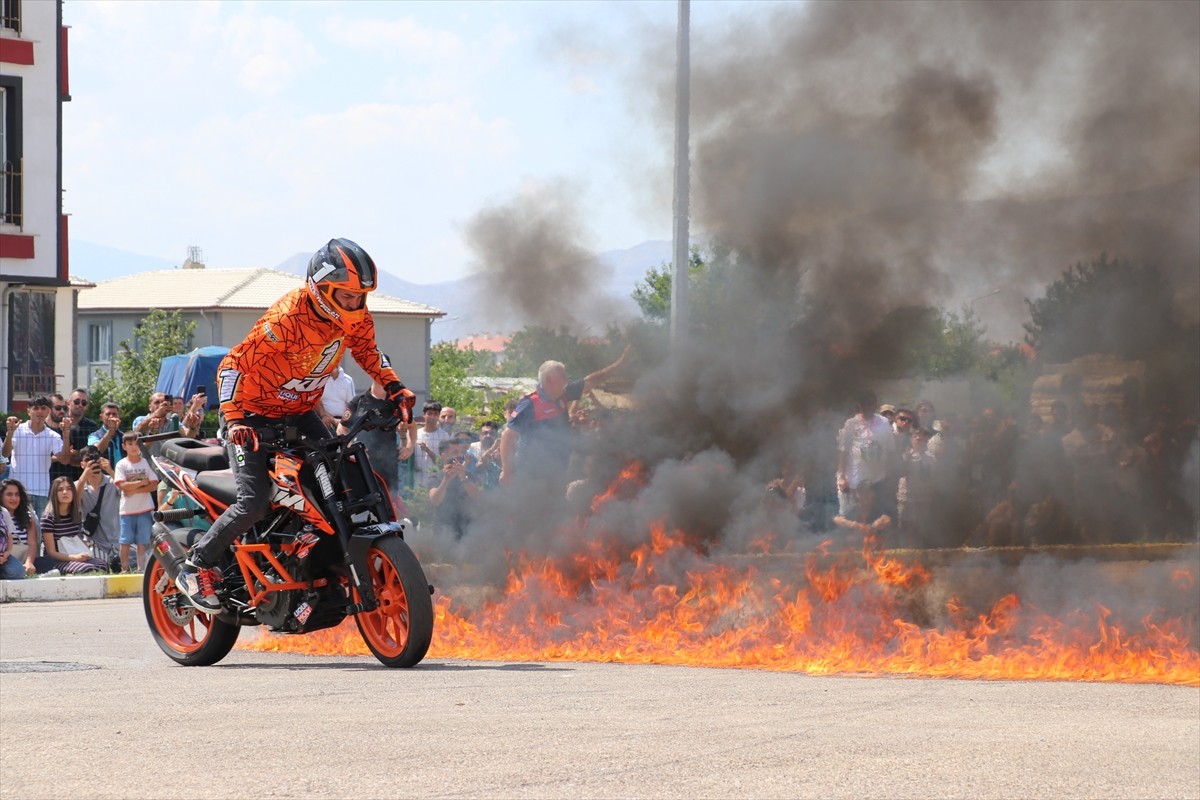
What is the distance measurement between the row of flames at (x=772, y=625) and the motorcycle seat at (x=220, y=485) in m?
1.30

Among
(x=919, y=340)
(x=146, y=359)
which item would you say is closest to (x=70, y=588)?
(x=919, y=340)

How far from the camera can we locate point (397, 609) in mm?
8031

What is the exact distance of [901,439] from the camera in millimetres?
10703

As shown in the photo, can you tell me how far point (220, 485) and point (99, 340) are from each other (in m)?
56.4

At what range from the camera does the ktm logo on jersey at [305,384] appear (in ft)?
26.6

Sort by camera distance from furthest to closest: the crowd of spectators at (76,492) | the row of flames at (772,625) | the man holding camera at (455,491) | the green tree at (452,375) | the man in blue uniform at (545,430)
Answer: the green tree at (452,375) < the crowd of spectators at (76,492) < the man holding camera at (455,491) < the man in blue uniform at (545,430) < the row of flames at (772,625)

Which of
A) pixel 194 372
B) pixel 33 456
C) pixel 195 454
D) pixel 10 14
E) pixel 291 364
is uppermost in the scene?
pixel 10 14

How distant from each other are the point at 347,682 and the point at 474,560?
2383 millimetres

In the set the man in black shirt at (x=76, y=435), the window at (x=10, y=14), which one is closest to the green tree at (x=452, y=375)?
the window at (x=10, y=14)

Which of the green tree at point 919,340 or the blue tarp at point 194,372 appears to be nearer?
the green tree at point 919,340

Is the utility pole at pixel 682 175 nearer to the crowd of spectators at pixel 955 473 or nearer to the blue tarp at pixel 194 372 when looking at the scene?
the crowd of spectators at pixel 955 473

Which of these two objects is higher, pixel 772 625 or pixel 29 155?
pixel 29 155

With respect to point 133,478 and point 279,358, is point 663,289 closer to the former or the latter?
point 279,358

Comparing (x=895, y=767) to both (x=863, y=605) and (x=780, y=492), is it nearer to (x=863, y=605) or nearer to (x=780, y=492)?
(x=863, y=605)
